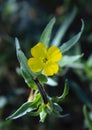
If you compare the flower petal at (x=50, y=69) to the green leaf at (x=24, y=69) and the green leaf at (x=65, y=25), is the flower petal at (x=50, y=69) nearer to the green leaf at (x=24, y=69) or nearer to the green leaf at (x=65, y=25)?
the green leaf at (x=24, y=69)

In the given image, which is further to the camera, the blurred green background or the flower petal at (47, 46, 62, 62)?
the blurred green background

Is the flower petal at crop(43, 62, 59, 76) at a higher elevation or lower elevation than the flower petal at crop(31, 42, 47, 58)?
lower

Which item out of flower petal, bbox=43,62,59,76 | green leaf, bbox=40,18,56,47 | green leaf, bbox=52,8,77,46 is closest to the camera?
flower petal, bbox=43,62,59,76

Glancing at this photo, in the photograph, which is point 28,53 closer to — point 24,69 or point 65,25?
point 65,25

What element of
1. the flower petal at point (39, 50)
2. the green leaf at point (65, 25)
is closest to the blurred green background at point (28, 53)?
the green leaf at point (65, 25)

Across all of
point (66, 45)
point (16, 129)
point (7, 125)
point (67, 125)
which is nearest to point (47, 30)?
point (66, 45)

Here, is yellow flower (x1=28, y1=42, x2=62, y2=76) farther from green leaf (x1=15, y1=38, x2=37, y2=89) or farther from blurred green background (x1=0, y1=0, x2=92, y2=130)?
blurred green background (x1=0, y1=0, x2=92, y2=130)

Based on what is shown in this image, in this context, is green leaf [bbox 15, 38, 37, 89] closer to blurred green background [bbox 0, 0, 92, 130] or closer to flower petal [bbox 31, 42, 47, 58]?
flower petal [bbox 31, 42, 47, 58]

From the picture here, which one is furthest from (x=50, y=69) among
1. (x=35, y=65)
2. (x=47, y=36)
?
(x=47, y=36)

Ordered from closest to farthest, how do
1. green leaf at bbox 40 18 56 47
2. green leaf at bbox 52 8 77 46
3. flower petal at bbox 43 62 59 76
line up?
1. flower petal at bbox 43 62 59 76
2. green leaf at bbox 40 18 56 47
3. green leaf at bbox 52 8 77 46

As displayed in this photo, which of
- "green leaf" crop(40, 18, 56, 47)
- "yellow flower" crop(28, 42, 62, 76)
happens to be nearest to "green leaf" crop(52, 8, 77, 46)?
"green leaf" crop(40, 18, 56, 47)
